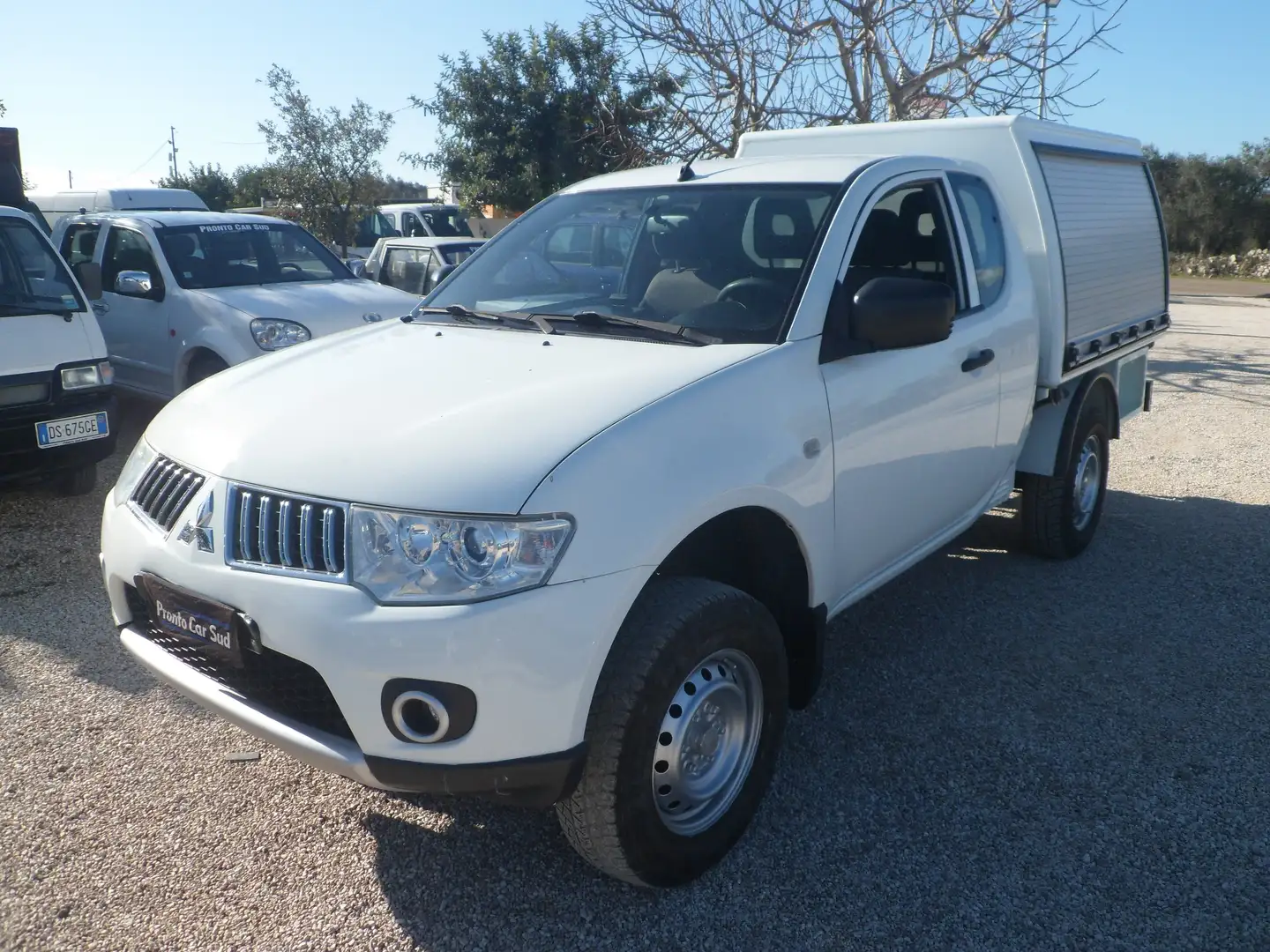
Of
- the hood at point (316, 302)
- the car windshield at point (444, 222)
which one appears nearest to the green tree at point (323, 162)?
the car windshield at point (444, 222)

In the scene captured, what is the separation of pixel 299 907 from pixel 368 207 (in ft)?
58.5

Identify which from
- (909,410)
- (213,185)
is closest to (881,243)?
(909,410)

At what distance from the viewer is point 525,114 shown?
19.0m

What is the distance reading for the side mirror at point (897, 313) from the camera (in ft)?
10.5

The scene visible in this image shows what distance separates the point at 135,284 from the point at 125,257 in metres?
1.04

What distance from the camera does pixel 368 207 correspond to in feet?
62.8

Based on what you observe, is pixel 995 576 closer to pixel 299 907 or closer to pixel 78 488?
pixel 299 907

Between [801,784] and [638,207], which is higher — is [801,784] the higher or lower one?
the lower one

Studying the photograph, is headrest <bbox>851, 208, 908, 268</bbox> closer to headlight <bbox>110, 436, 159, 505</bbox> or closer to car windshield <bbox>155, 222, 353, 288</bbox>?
headlight <bbox>110, 436, 159, 505</bbox>

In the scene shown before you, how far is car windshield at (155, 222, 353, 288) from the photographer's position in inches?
314

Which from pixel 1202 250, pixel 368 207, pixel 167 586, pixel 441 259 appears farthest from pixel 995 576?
pixel 1202 250

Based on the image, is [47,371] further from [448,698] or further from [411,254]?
[411,254]

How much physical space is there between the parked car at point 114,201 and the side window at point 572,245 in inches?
390

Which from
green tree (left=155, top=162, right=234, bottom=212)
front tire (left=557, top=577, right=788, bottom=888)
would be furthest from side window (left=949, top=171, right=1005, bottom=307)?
green tree (left=155, top=162, right=234, bottom=212)
